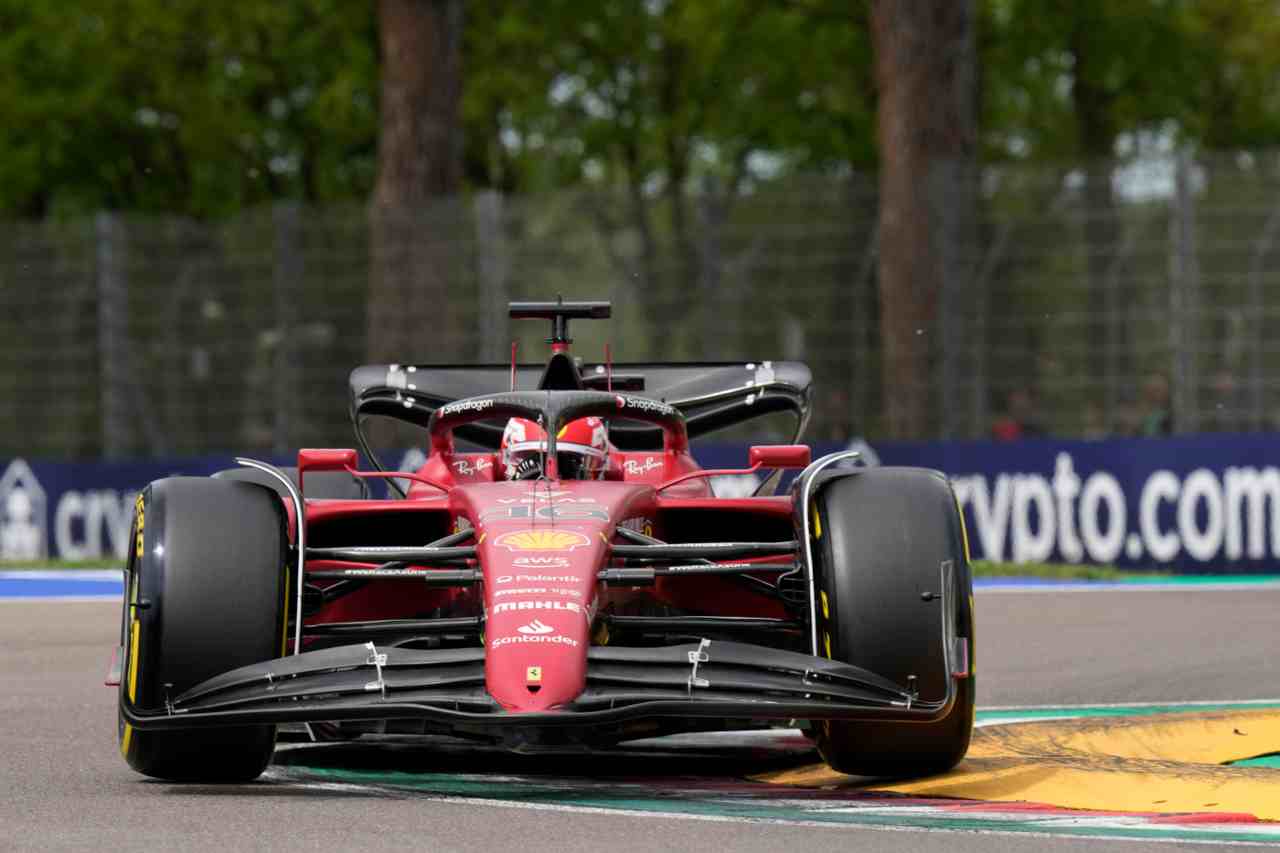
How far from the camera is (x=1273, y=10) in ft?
143

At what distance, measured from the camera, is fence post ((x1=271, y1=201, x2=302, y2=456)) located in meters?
20.2

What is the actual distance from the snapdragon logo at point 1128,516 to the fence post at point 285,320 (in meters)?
5.94

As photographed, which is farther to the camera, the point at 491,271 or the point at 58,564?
the point at 491,271

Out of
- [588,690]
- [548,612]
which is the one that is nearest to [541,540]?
[548,612]

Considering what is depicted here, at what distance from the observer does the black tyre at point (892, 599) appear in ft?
22.2

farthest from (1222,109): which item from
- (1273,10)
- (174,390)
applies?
(174,390)

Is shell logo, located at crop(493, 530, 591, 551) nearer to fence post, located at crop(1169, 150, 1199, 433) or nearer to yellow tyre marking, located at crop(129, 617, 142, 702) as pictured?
yellow tyre marking, located at crop(129, 617, 142, 702)

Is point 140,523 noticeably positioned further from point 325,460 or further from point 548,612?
point 548,612

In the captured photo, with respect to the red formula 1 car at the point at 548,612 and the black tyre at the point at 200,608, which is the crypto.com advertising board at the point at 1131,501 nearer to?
the red formula 1 car at the point at 548,612

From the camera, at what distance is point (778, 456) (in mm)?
7805

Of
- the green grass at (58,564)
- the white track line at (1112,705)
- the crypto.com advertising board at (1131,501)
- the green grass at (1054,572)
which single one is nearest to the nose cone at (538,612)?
the white track line at (1112,705)

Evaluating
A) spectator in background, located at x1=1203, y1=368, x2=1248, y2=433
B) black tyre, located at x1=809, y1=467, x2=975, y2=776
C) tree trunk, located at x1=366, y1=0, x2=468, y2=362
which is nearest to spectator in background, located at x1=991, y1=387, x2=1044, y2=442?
spectator in background, located at x1=1203, y1=368, x2=1248, y2=433

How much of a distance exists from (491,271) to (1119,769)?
12.8m

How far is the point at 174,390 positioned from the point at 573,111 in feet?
74.1
